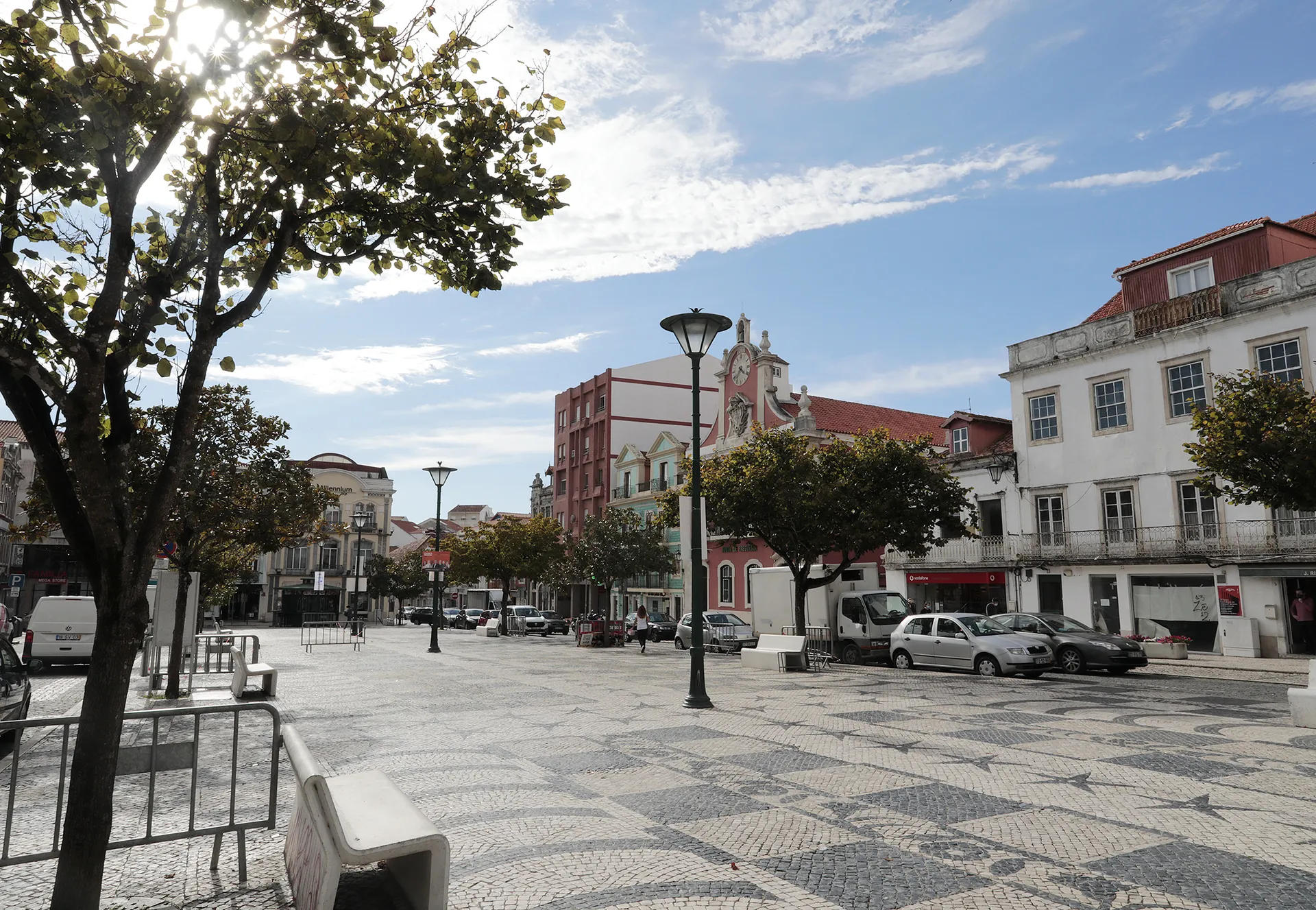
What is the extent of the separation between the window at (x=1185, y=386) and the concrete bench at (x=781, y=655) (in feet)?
49.2

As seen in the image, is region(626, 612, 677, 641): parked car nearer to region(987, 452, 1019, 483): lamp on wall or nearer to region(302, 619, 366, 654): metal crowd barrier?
region(302, 619, 366, 654): metal crowd barrier

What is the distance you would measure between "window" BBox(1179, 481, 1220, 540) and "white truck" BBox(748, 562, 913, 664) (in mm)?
8646

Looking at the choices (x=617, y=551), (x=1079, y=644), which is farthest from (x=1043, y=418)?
(x=617, y=551)

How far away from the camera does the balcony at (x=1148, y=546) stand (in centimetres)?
2470

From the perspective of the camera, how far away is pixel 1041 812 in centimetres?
679

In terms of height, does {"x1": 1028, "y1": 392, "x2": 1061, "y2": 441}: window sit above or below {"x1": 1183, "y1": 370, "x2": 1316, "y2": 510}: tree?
above

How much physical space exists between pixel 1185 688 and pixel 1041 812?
39.9 ft

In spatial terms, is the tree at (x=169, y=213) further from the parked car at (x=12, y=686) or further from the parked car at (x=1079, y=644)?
the parked car at (x=1079, y=644)

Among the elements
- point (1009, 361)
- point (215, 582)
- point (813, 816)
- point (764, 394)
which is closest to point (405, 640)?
point (215, 582)

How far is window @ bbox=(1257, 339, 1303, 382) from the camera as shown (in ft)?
80.6

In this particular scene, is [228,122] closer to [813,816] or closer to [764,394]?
[813,816]

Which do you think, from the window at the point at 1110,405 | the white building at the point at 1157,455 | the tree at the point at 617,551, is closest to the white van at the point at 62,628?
the tree at the point at 617,551

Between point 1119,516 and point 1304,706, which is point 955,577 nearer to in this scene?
point 1119,516

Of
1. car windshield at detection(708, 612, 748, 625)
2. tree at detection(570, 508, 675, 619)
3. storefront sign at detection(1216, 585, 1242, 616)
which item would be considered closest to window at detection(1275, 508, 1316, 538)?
storefront sign at detection(1216, 585, 1242, 616)
